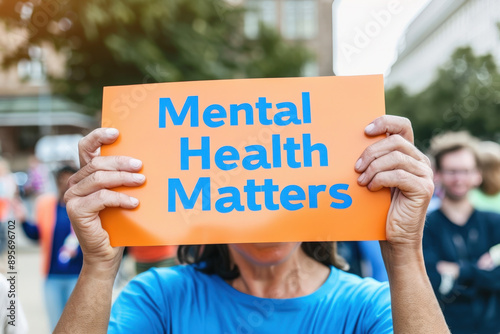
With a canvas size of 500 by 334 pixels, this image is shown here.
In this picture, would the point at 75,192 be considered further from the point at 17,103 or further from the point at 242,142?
the point at 17,103

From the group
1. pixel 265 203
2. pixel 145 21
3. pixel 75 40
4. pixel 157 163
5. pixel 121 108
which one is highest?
pixel 145 21

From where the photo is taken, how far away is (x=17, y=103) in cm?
3083

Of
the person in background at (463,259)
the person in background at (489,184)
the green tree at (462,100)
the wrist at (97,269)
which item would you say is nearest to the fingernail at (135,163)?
the wrist at (97,269)

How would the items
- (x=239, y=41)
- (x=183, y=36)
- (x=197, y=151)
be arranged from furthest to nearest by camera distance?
(x=239, y=41)
(x=183, y=36)
(x=197, y=151)

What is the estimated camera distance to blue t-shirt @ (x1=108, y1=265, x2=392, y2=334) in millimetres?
1469

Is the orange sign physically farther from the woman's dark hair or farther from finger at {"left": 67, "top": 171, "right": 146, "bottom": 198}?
the woman's dark hair

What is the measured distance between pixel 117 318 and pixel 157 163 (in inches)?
19.9

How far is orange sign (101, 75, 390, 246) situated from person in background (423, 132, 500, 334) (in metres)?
2.02

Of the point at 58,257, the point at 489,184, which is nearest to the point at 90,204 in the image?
the point at 58,257

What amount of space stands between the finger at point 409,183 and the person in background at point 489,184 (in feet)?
11.0

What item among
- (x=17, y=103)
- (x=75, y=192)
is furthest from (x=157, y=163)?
(x=17, y=103)

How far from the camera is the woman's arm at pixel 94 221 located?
1326 mm

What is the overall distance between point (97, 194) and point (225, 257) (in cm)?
51

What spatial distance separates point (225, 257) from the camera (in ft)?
5.41
